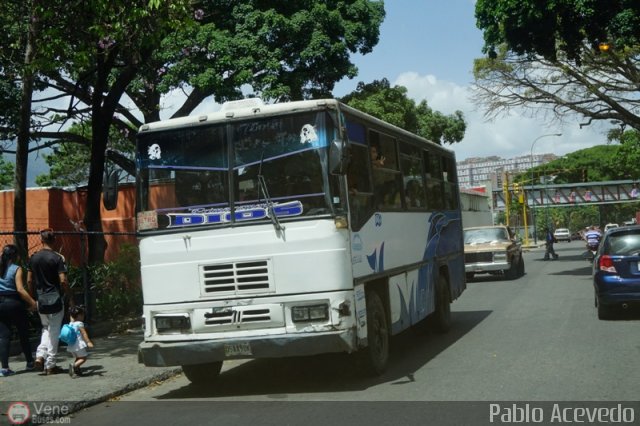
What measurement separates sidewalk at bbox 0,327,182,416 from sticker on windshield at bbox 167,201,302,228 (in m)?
2.06

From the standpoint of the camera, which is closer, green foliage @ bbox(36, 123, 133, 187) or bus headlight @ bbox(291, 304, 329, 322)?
bus headlight @ bbox(291, 304, 329, 322)

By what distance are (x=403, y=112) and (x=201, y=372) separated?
825 inches

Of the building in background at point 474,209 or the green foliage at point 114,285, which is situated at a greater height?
the building in background at point 474,209

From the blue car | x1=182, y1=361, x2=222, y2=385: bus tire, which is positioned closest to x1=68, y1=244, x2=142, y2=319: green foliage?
x1=182, y1=361, x2=222, y2=385: bus tire

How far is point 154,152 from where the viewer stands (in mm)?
8359

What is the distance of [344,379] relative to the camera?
8719 millimetres

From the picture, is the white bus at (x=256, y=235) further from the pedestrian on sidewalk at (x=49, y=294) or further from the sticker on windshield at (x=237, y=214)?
the pedestrian on sidewalk at (x=49, y=294)

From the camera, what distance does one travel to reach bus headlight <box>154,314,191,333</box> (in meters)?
8.01

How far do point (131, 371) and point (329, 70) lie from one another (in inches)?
563

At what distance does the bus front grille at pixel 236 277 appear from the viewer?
25.8 ft

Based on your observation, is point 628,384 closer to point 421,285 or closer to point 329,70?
point 421,285

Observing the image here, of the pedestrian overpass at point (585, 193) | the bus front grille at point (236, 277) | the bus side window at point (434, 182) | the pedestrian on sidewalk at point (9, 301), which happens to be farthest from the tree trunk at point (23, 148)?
the pedestrian overpass at point (585, 193)

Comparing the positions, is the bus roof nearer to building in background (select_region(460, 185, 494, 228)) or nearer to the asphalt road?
the asphalt road

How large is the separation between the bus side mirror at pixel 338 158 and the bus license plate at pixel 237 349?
6.58ft
